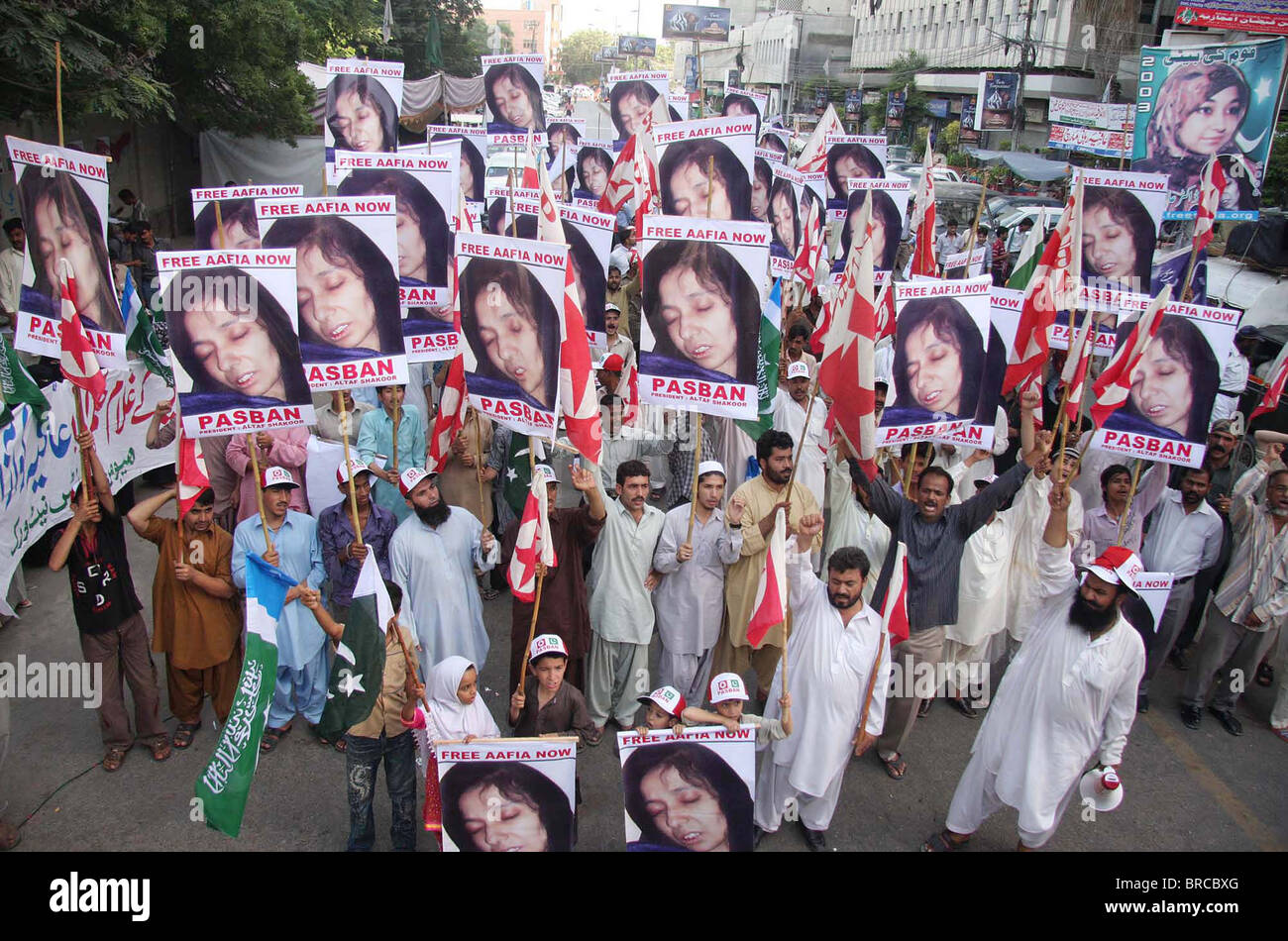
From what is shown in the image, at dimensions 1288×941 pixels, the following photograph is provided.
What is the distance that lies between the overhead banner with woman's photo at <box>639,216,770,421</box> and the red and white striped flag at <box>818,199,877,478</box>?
46 centimetres

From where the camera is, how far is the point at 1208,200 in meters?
7.76

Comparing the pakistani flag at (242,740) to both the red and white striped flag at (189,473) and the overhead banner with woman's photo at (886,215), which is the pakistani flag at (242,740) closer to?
the red and white striped flag at (189,473)

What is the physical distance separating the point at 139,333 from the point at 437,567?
2860mm

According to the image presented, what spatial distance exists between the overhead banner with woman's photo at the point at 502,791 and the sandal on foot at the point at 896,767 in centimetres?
236

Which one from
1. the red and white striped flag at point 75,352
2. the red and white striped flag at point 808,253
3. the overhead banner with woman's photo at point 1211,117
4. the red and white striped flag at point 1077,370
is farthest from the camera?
the overhead banner with woman's photo at point 1211,117

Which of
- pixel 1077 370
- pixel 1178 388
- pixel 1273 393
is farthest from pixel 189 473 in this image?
pixel 1273 393

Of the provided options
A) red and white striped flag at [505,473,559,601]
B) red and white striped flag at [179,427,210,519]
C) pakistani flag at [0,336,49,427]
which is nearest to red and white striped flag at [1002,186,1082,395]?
red and white striped flag at [505,473,559,601]

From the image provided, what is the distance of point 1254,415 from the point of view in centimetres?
705

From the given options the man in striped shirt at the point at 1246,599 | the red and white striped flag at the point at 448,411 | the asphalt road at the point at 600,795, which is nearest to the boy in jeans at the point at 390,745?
the asphalt road at the point at 600,795

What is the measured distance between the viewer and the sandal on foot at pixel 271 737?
211 inches

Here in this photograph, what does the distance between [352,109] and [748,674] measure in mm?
7027
